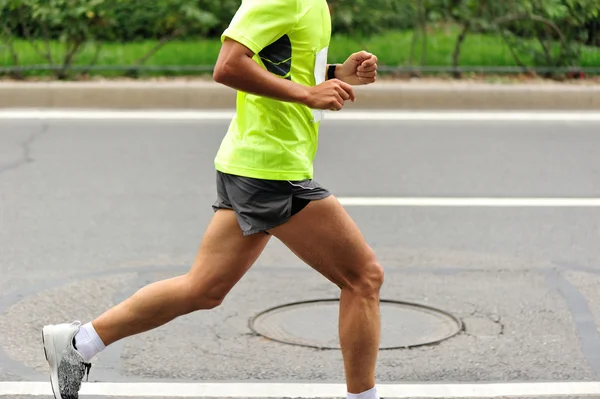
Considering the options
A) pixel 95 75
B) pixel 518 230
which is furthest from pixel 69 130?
pixel 518 230

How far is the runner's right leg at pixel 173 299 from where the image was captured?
4398 millimetres

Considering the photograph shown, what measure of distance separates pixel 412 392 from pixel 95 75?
9.02m

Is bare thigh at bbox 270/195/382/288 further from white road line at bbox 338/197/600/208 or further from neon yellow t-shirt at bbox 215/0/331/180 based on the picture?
white road line at bbox 338/197/600/208

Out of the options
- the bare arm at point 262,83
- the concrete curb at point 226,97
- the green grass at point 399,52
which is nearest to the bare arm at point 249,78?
the bare arm at point 262,83

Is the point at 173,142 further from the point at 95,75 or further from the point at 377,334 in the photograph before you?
the point at 377,334

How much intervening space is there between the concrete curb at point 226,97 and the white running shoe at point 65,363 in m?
7.53

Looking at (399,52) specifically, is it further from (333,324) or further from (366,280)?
(366,280)

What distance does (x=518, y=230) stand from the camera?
7715 mm

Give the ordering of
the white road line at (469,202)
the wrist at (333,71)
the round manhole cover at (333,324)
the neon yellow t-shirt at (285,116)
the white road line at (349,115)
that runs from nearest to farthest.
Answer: the neon yellow t-shirt at (285,116) < the wrist at (333,71) < the round manhole cover at (333,324) < the white road line at (469,202) < the white road line at (349,115)

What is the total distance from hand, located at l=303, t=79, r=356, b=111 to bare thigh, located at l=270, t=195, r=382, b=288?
373 millimetres

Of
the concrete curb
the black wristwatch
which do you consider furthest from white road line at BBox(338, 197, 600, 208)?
the black wristwatch

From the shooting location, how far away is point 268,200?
4297mm

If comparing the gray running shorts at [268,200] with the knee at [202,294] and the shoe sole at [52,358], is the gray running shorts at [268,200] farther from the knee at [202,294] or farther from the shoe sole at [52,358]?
the shoe sole at [52,358]

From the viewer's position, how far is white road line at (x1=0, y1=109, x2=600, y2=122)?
37.9 ft
